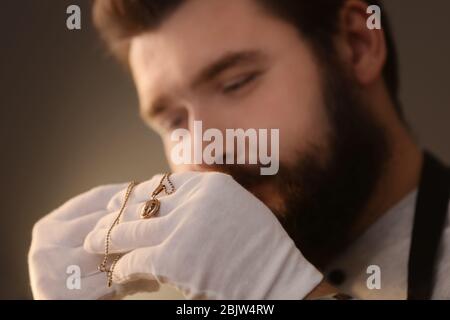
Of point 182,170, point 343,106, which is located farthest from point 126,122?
point 343,106

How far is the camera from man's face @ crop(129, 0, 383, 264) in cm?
81

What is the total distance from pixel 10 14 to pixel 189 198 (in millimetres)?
421

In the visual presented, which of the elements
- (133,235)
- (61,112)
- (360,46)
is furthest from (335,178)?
(61,112)

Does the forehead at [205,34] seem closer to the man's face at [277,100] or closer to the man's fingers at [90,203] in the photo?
the man's face at [277,100]

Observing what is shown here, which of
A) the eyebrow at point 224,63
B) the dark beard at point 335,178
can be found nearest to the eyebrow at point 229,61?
the eyebrow at point 224,63

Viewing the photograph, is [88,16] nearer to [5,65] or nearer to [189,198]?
[5,65]

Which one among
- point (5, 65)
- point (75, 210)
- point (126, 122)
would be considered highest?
point (5, 65)

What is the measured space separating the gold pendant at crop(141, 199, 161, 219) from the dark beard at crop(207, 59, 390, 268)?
0.13m

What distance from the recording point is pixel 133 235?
759 millimetres

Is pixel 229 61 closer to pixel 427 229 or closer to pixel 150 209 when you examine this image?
pixel 150 209

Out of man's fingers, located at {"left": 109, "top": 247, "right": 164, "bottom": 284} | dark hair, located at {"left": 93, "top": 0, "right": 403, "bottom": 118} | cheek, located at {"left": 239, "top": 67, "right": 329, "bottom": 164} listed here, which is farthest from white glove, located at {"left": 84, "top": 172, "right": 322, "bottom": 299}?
dark hair, located at {"left": 93, "top": 0, "right": 403, "bottom": 118}

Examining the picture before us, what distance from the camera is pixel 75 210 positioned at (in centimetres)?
85

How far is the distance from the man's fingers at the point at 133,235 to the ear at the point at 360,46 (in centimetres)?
35

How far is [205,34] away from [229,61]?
0.18ft
